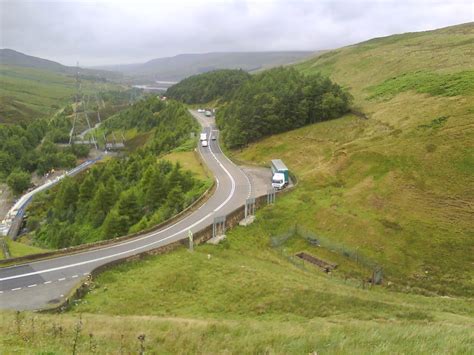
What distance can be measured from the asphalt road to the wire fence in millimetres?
6103

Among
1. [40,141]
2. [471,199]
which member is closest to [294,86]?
[471,199]

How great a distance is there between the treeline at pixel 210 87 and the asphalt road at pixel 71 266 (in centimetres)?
9076

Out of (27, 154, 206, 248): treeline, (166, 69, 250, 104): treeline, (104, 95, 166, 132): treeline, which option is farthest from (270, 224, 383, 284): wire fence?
(166, 69, 250, 104): treeline

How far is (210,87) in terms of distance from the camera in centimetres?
14100

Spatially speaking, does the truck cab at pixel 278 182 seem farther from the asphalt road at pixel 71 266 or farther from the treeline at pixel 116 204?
the treeline at pixel 116 204

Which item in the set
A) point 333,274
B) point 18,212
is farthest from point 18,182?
point 333,274

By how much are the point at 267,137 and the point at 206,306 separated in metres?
46.5

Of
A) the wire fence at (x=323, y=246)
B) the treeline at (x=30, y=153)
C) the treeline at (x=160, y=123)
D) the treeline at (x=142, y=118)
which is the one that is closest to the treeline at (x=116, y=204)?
the wire fence at (x=323, y=246)

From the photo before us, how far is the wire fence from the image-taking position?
2803 centimetres

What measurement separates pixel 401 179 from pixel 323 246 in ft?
37.4

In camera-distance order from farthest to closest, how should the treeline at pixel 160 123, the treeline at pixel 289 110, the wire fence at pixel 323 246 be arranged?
the treeline at pixel 160 123 < the treeline at pixel 289 110 < the wire fence at pixel 323 246

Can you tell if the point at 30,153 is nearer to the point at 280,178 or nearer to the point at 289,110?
the point at 289,110

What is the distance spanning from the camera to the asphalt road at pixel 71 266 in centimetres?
2019

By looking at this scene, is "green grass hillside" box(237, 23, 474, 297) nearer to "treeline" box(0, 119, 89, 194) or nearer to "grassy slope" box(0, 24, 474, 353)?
"grassy slope" box(0, 24, 474, 353)
